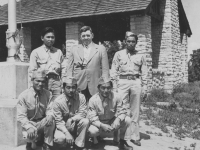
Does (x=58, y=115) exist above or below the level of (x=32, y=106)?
below

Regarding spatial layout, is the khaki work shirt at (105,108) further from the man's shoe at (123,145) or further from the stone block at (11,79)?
the stone block at (11,79)

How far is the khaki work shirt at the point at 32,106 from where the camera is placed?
4062 mm

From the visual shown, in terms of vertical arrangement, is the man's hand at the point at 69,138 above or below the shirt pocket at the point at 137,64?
below

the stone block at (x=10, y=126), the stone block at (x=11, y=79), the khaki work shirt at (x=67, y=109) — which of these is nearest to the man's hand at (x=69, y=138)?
the khaki work shirt at (x=67, y=109)

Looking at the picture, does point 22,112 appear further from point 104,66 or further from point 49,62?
point 104,66

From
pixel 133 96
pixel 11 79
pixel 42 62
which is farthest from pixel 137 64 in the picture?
pixel 11 79

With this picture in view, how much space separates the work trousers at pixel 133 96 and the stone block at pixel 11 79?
1751mm

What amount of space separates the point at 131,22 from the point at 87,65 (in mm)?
6625

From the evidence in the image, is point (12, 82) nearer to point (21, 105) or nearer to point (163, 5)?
point (21, 105)

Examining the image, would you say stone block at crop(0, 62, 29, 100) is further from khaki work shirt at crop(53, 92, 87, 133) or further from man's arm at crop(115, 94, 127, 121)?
man's arm at crop(115, 94, 127, 121)

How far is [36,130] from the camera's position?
3.92 meters

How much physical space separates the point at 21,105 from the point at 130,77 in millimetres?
1944

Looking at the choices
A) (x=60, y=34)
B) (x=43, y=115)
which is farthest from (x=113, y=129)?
(x=60, y=34)

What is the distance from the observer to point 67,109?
418cm
